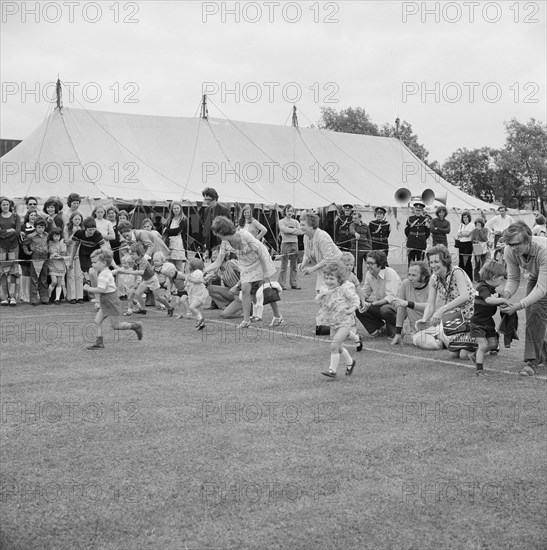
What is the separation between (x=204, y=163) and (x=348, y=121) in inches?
2337

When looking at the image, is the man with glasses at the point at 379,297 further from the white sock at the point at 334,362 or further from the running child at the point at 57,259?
the running child at the point at 57,259

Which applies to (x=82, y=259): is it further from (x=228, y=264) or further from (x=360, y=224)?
(x=360, y=224)

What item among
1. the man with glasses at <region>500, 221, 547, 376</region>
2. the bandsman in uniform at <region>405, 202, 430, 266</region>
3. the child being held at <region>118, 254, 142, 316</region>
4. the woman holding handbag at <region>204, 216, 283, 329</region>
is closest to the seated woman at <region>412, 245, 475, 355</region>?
the man with glasses at <region>500, 221, 547, 376</region>

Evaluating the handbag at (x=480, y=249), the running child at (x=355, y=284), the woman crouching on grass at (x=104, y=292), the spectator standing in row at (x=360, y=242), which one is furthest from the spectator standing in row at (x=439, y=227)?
the woman crouching on grass at (x=104, y=292)

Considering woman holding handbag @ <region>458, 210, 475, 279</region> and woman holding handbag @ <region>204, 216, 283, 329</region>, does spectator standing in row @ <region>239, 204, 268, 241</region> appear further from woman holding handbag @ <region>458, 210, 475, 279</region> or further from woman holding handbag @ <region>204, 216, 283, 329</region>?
woman holding handbag @ <region>458, 210, 475, 279</region>

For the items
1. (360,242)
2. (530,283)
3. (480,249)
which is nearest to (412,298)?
(530,283)

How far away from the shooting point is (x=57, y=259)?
52.7 feet

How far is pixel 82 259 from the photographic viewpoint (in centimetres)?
1580

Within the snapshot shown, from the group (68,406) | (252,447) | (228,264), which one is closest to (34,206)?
(228,264)

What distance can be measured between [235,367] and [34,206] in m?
9.05

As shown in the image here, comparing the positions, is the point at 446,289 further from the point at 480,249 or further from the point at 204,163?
the point at 204,163

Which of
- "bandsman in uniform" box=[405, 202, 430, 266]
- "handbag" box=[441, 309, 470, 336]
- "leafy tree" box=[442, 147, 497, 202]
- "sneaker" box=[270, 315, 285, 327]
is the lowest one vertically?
"sneaker" box=[270, 315, 285, 327]

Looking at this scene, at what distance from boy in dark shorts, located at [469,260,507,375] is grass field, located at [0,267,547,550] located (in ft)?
1.05

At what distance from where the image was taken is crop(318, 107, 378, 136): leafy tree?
84438 mm
